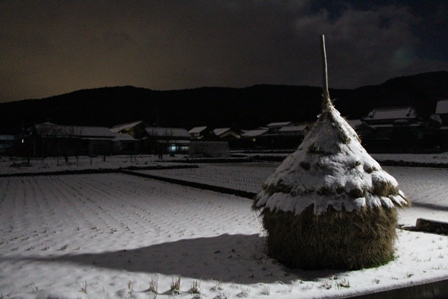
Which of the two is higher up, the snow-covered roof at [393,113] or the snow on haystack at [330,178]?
the snow-covered roof at [393,113]

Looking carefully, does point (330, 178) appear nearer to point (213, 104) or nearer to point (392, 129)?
point (392, 129)

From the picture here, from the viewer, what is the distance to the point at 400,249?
5.54 meters

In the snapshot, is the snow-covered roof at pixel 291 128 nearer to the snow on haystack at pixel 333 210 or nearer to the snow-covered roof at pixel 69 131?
the snow-covered roof at pixel 69 131

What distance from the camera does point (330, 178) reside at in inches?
190

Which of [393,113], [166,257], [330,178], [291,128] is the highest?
[393,113]

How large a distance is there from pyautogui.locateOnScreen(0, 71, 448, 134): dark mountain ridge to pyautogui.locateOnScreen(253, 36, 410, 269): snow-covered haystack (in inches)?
3351

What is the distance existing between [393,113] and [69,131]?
46141mm

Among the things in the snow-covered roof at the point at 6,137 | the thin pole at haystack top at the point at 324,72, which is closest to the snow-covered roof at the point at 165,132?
the snow-covered roof at the point at 6,137

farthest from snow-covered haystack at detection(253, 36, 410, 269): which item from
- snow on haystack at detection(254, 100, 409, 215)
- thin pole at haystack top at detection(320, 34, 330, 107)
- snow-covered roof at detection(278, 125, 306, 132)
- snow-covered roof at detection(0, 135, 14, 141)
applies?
snow-covered roof at detection(0, 135, 14, 141)

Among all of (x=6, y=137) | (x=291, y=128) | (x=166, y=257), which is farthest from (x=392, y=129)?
(x=6, y=137)

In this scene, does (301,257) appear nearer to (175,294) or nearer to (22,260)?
(175,294)

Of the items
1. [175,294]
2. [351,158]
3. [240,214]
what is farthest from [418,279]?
[240,214]

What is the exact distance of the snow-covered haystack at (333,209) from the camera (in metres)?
4.57

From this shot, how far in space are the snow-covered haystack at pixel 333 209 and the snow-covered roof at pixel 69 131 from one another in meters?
47.1
